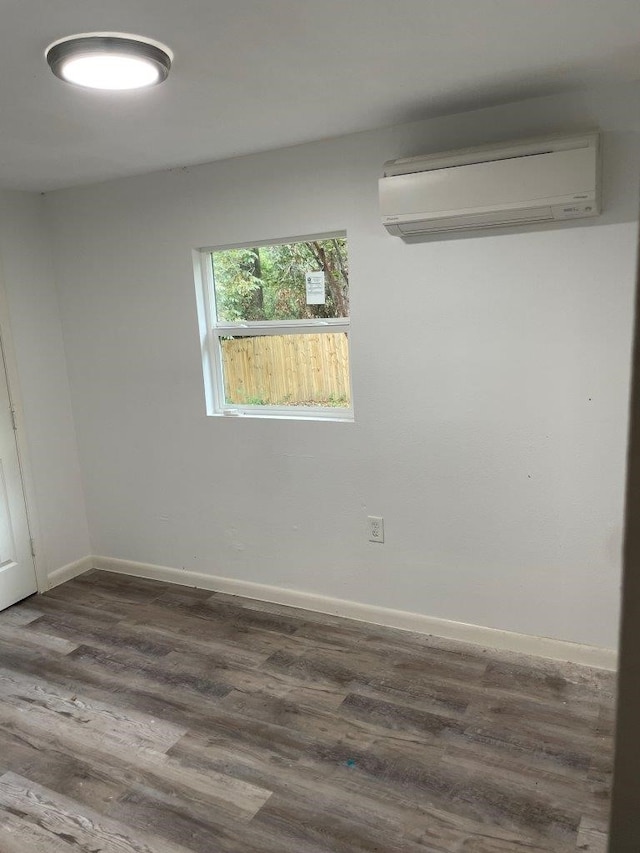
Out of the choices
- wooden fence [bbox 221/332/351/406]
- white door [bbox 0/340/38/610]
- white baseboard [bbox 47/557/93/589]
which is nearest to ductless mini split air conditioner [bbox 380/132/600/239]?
wooden fence [bbox 221/332/351/406]

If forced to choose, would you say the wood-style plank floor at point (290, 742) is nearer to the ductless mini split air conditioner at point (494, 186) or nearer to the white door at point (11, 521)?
the white door at point (11, 521)

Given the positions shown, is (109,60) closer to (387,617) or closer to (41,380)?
(41,380)

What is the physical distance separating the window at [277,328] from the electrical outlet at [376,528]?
0.50m

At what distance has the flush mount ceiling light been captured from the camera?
1.63 m

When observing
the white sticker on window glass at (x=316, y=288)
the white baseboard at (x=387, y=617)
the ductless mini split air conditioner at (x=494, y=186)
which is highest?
the ductless mini split air conditioner at (x=494, y=186)

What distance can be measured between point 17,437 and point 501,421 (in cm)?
259

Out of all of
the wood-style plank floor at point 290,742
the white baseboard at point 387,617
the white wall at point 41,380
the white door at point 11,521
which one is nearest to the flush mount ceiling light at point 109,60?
the white wall at point 41,380

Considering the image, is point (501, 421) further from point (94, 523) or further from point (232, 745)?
point (94, 523)

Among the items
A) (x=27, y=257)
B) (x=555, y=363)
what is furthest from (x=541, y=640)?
(x=27, y=257)

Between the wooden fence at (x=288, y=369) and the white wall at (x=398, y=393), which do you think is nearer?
the white wall at (x=398, y=393)

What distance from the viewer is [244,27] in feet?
5.19

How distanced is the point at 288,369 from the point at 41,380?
152cm

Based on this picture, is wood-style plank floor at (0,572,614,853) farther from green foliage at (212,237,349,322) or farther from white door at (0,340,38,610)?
green foliage at (212,237,349,322)

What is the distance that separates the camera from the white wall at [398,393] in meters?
2.40
